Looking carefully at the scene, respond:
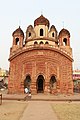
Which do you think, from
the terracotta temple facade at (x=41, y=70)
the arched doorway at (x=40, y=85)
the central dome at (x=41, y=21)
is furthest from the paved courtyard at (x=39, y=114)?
the central dome at (x=41, y=21)

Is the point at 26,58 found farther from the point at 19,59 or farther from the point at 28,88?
the point at 28,88

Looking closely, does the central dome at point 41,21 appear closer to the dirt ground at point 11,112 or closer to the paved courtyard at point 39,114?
the dirt ground at point 11,112

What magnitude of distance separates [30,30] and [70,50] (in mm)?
7928

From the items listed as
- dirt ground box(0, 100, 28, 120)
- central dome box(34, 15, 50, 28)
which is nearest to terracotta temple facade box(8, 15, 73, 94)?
central dome box(34, 15, 50, 28)

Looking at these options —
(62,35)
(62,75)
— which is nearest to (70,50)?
(62,35)

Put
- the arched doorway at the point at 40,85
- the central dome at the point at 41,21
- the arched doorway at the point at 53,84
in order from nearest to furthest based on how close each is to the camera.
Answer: the arched doorway at the point at 53,84
the arched doorway at the point at 40,85
the central dome at the point at 41,21

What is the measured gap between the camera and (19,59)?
26906mm

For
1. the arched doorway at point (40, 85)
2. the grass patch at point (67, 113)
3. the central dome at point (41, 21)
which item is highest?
the central dome at point (41, 21)

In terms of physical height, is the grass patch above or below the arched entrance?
below

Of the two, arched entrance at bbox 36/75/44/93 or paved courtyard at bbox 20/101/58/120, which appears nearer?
paved courtyard at bbox 20/101/58/120

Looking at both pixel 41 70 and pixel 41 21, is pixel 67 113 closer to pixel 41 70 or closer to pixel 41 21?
pixel 41 70

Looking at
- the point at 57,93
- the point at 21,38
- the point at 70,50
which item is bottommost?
the point at 57,93

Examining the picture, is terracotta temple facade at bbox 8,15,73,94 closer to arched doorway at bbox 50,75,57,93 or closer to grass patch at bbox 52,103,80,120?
arched doorway at bbox 50,75,57,93

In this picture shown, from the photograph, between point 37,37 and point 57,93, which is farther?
point 37,37
